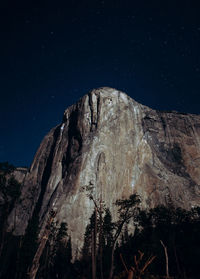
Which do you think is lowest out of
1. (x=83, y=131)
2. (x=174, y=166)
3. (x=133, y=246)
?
(x=133, y=246)

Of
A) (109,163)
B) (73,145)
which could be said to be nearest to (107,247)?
(109,163)

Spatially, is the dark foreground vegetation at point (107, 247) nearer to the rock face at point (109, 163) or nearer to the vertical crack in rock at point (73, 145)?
the rock face at point (109, 163)

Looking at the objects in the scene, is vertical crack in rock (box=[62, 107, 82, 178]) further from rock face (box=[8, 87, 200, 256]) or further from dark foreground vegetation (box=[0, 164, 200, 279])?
dark foreground vegetation (box=[0, 164, 200, 279])

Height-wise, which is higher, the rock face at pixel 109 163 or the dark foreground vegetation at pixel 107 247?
the rock face at pixel 109 163

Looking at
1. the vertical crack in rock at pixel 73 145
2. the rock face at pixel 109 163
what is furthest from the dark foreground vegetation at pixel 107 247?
the vertical crack in rock at pixel 73 145

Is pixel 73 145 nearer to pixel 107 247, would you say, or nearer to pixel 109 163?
pixel 109 163

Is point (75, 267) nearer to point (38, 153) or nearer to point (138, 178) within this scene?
point (138, 178)

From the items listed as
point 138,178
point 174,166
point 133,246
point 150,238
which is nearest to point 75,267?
point 133,246

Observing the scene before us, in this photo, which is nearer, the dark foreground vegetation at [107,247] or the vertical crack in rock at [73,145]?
the dark foreground vegetation at [107,247]
